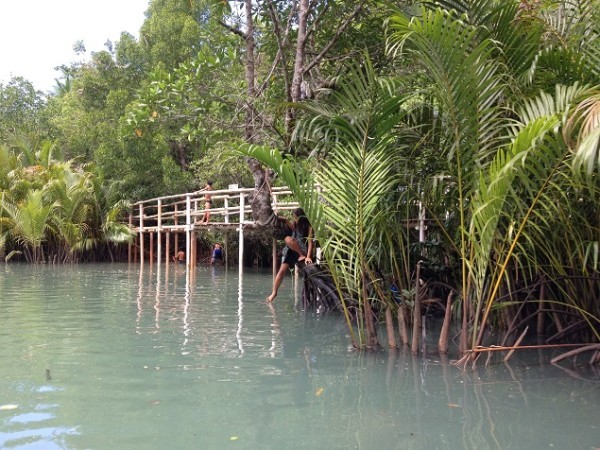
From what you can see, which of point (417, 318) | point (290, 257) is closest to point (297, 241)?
point (290, 257)

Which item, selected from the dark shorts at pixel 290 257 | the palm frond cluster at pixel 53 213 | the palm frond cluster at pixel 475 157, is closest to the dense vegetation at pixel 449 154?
the palm frond cluster at pixel 475 157

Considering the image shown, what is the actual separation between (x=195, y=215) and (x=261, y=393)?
573 inches

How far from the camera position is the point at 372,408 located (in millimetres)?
3863

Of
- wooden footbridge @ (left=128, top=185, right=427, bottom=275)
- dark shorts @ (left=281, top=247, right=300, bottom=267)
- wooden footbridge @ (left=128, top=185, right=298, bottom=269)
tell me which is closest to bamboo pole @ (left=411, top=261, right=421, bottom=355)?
dark shorts @ (left=281, top=247, right=300, bottom=267)

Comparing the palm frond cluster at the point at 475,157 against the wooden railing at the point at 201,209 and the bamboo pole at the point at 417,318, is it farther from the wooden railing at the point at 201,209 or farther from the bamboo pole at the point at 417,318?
the wooden railing at the point at 201,209

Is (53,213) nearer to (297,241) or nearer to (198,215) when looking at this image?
(198,215)

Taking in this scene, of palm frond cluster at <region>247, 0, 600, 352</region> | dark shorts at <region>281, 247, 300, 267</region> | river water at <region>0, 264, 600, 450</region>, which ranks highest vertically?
palm frond cluster at <region>247, 0, 600, 352</region>

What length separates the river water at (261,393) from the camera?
332 centimetres

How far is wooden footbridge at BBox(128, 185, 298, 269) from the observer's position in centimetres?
1507

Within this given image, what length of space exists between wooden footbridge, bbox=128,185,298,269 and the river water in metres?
5.80

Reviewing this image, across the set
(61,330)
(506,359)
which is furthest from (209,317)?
(506,359)

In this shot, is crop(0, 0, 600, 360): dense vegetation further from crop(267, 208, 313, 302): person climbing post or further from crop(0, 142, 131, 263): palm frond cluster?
crop(0, 142, 131, 263): palm frond cluster

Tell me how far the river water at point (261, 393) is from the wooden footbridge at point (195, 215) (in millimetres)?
5797

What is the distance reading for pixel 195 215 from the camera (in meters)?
18.3
